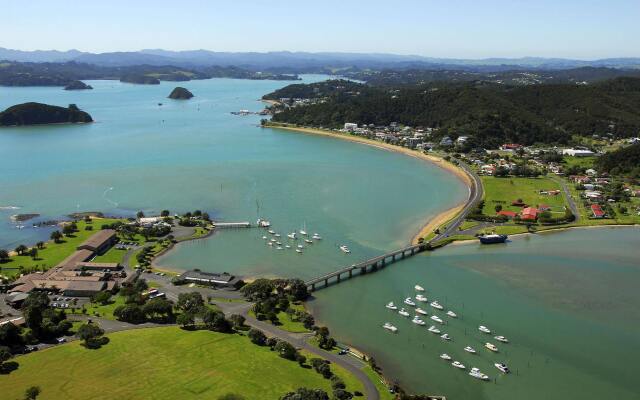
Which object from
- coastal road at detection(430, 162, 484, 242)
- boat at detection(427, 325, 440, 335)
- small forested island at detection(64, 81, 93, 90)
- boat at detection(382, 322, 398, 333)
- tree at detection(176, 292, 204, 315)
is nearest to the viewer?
boat at detection(427, 325, 440, 335)

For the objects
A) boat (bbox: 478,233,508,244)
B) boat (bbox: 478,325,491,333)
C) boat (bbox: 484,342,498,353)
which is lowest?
boat (bbox: 484,342,498,353)

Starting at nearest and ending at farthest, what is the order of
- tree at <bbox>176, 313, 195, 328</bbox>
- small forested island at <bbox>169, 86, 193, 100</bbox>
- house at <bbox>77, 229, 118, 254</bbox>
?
1. tree at <bbox>176, 313, 195, 328</bbox>
2. house at <bbox>77, 229, 118, 254</bbox>
3. small forested island at <bbox>169, 86, 193, 100</bbox>

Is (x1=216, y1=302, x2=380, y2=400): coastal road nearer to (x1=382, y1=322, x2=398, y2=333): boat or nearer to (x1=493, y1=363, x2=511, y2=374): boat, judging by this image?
(x1=382, y1=322, x2=398, y2=333): boat

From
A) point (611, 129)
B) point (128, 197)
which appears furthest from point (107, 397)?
point (611, 129)

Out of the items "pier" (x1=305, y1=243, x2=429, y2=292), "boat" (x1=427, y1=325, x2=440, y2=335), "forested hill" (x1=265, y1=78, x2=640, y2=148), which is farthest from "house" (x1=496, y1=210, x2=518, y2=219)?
"forested hill" (x1=265, y1=78, x2=640, y2=148)

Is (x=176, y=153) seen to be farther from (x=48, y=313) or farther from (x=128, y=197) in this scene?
(x=48, y=313)

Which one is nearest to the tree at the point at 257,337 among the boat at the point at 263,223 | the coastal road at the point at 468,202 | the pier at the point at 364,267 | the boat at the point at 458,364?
the pier at the point at 364,267
